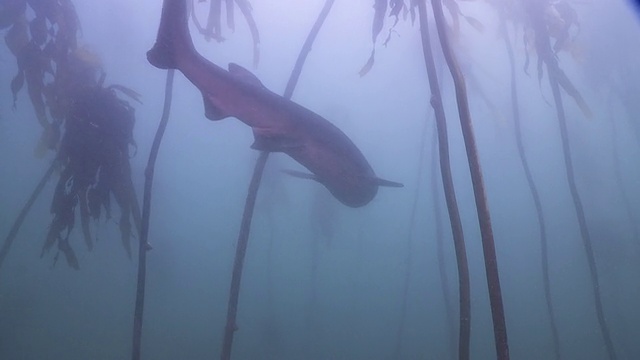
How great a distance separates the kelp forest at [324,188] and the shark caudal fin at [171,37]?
1cm

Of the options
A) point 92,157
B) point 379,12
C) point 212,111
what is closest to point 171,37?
point 212,111

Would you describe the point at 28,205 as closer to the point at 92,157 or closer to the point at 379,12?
the point at 92,157

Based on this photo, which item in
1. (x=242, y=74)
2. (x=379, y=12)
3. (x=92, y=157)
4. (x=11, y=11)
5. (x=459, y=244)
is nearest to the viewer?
(x=242, y=74)

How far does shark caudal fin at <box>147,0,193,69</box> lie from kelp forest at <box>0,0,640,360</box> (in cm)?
1

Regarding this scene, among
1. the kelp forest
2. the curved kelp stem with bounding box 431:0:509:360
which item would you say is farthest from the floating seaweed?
the curved kelp stem with bounding box 431:0:509:360

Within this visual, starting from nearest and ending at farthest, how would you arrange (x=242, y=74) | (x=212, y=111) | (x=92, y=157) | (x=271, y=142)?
(x=212, y=111) < (x=242, y=74) < (x=271, y=142) < (x=92, y=157)

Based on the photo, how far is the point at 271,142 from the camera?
9.10 ft

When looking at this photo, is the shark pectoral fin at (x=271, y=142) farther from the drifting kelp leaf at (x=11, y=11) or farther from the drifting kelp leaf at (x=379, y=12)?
the drifting kelp leaf at (x=11, y=11)

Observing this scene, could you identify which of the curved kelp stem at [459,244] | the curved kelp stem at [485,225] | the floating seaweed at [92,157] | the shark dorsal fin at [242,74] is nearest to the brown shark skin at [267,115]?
the shark dorsal fin at [242,74]

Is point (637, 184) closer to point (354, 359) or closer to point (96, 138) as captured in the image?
point (354, 359)

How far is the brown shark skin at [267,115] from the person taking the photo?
207 centimetres

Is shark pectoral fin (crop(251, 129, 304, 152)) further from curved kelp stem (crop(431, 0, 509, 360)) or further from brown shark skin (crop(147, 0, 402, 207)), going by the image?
curved kelp stem (crop(431, 0, 509, 360))

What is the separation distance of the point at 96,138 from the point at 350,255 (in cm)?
3302

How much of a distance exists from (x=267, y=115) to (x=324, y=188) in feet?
42.7
